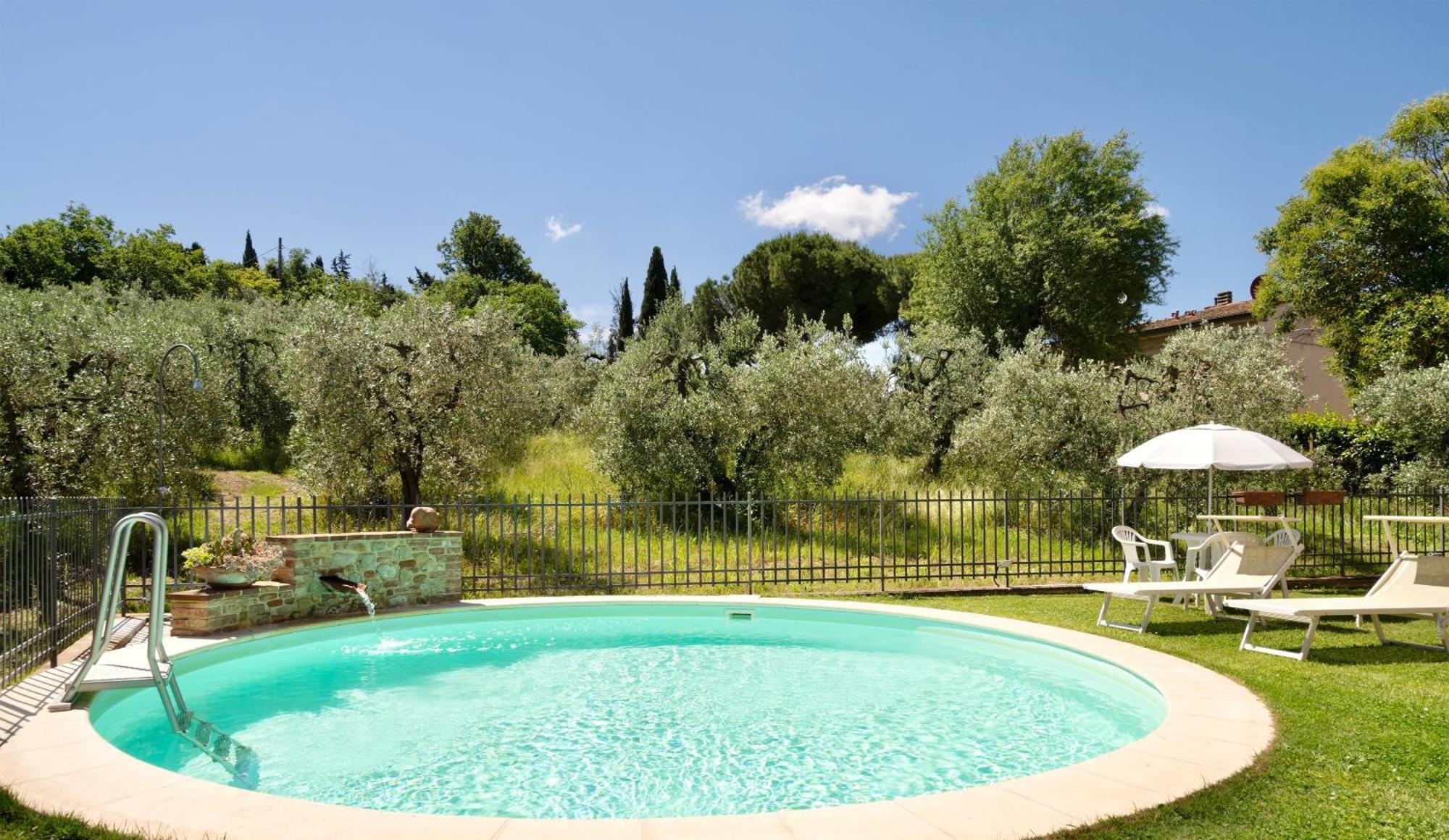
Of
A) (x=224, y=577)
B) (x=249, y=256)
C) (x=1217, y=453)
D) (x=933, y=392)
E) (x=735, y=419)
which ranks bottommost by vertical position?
(x=224, y=577)

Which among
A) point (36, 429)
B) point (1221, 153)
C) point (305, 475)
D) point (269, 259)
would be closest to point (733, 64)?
point (1221, 153)

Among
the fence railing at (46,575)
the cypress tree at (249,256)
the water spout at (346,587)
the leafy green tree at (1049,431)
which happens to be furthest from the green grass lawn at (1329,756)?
the cypress tree at (249,256)

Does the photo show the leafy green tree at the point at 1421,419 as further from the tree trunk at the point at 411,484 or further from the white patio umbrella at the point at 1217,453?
the tree trunk at the point at 411,484

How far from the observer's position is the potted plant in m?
8.71

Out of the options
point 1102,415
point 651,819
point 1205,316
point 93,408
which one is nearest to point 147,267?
point 93,408

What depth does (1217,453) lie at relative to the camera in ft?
31.5

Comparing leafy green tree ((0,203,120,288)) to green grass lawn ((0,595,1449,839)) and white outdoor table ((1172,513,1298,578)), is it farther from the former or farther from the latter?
green grass lawn ((0,595,1449,839))

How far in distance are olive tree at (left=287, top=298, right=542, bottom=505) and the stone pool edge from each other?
386 inches

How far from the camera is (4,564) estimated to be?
238 inches

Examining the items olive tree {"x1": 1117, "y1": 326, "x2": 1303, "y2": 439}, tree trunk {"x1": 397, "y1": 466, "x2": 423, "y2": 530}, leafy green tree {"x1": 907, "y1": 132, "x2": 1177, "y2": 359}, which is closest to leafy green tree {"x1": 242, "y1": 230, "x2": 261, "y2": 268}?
leafy green tree {"x1": 907, "y1": 132, "x2": 1177, "y2": 359}

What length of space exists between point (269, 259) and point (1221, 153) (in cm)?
7387

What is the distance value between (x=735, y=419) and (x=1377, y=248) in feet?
67.1

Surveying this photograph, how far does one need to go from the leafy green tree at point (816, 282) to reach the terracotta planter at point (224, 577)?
118ft

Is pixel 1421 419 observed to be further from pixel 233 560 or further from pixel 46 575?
pixel 46 575
